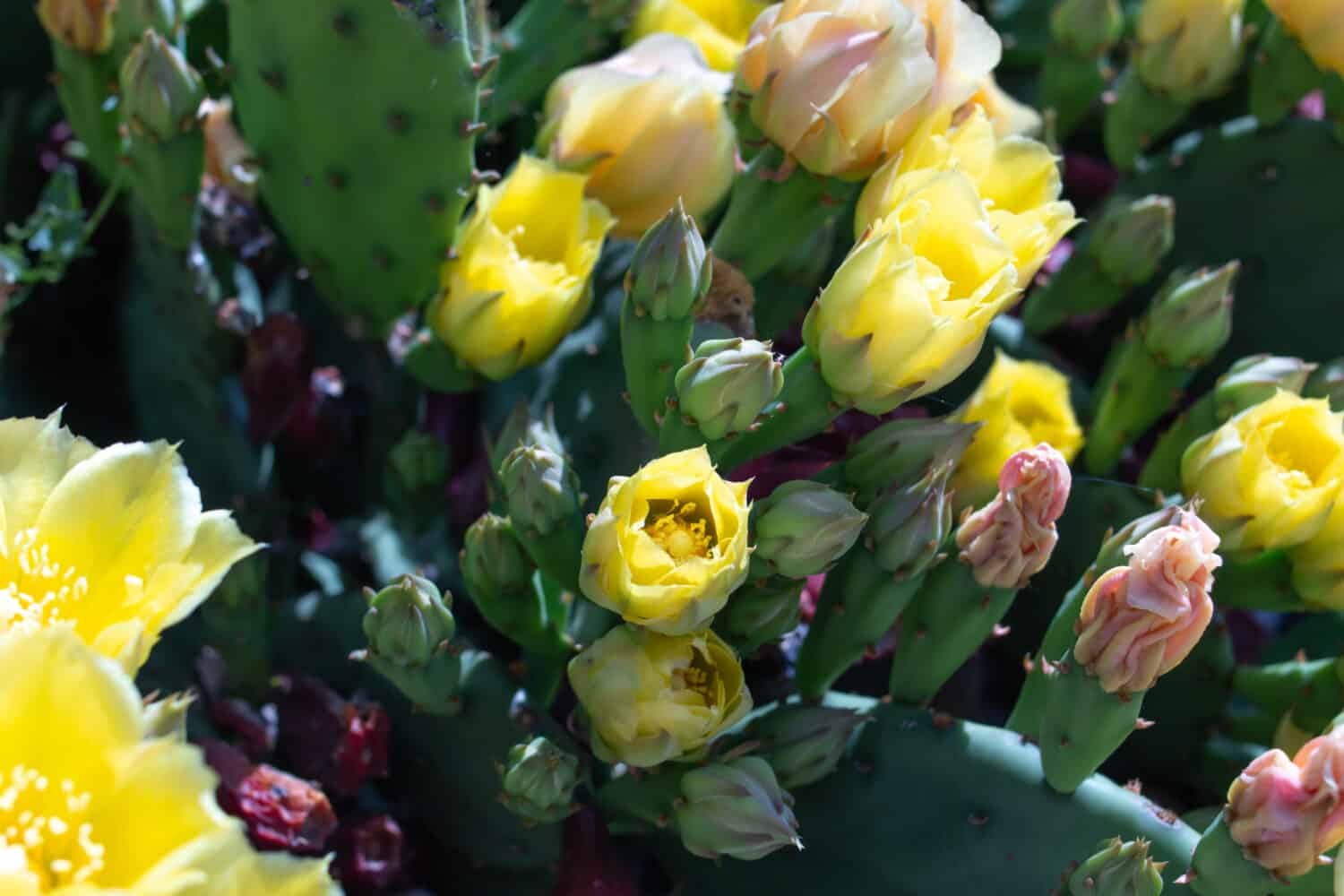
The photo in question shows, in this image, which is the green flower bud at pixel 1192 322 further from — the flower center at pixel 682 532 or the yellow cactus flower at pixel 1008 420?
the flower center at pixel 682 532

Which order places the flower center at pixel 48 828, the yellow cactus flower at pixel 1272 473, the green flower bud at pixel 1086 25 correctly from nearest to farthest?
the flower center at pixel 48 828 < the yellow cactus flower at pixel 1272 473 < the green flower bud at pixel 1086 25

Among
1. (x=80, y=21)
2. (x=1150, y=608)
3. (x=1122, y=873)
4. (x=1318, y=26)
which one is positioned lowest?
(x=1122, y=873)

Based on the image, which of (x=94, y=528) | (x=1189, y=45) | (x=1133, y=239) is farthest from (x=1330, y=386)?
(x=94, y=528)

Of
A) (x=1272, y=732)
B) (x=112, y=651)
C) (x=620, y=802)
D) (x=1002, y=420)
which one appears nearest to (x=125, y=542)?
(x=112, y=651)

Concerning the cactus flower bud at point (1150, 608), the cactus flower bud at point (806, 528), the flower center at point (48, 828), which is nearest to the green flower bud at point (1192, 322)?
the cactus flower bud at point (1150, 608)

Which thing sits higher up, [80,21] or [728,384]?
[80,21]

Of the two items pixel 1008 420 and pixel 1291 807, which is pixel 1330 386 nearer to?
pixel 1008 420
